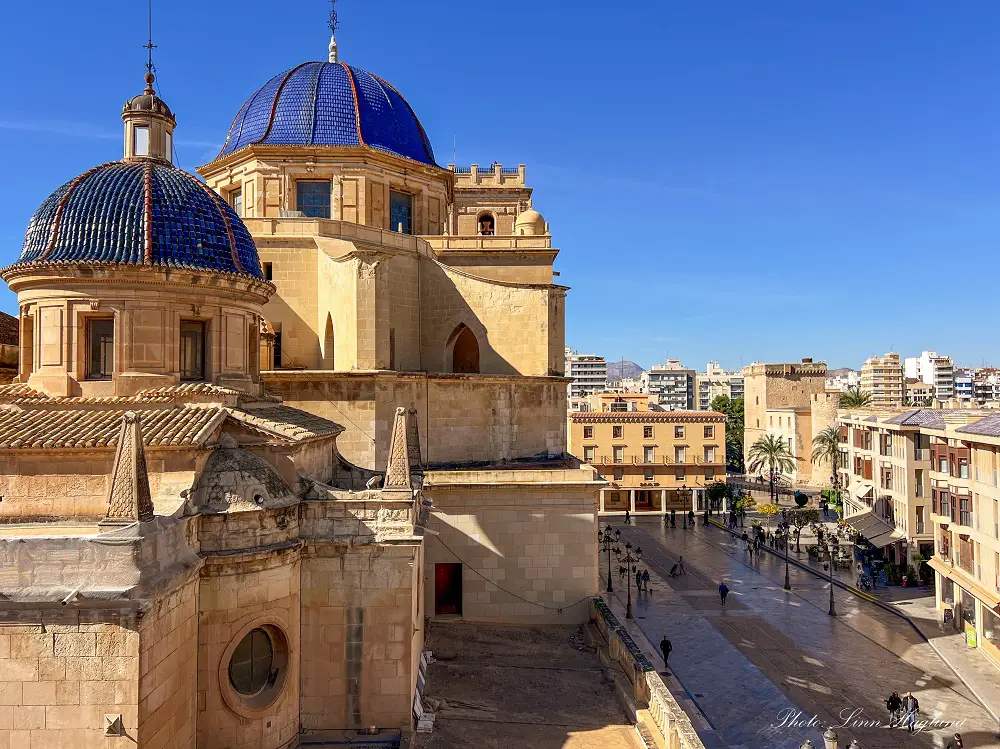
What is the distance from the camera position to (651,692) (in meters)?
13.0

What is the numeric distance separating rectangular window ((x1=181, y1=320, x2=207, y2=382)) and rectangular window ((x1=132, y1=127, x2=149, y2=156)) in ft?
12.8

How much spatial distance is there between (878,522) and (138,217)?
37524 millimetres

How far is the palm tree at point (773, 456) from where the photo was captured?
61.4m

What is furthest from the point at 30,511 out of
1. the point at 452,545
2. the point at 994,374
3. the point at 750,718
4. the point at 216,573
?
the point at 994,374

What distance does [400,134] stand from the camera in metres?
25.7

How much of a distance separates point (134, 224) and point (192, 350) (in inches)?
96.0

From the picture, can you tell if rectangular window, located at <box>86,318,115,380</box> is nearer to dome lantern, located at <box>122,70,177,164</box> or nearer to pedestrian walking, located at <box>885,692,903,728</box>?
dome lantern, located at <box>122,70,177,164</box>

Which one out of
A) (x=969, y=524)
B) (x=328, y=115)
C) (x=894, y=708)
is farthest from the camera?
(x=969, y=524)

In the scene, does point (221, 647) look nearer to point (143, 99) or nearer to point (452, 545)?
point (452, 545)

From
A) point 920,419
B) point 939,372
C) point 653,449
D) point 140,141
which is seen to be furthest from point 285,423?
point 939,372

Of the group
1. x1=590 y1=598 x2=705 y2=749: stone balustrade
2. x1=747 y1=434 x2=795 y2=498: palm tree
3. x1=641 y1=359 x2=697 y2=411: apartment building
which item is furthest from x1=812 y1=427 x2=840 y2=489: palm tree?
x1=641 y1=359 x2=697 y2=411: apartment building

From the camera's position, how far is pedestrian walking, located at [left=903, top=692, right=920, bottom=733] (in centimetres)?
1809

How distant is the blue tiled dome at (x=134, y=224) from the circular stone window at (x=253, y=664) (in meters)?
6.48

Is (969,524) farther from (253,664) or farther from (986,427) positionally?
(253,664)
